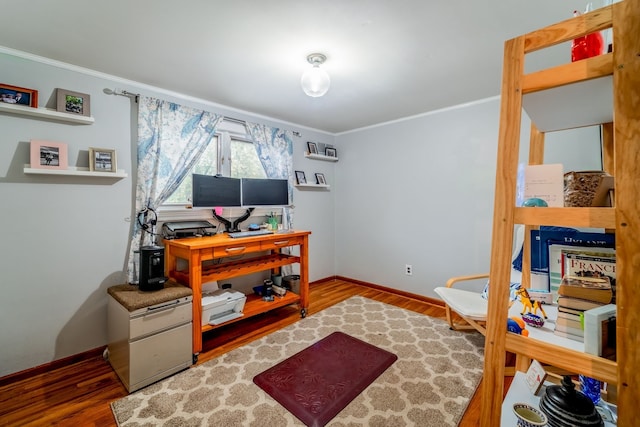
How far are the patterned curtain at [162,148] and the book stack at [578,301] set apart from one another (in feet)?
8.92

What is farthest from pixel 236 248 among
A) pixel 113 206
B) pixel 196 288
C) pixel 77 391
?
pixel 77 391

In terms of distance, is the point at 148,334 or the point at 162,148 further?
the point at 162,148

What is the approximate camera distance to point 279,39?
1.73 metres

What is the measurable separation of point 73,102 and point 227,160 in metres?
1.31

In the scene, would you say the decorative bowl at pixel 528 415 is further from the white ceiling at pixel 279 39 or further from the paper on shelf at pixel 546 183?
the white ceiling at pixel 279 39

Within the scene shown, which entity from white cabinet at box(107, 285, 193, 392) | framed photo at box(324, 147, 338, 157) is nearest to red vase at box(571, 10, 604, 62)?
white cabinet at box(107, 285, 193, 392)

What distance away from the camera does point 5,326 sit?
1859mm

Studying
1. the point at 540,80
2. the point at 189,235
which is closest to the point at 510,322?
the point at 540,80

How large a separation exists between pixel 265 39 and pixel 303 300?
242 cm

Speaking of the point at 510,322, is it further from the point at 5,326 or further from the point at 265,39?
the point at 5,326

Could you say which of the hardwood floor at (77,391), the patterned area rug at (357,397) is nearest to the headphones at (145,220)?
the hardwood floor at (77,391)

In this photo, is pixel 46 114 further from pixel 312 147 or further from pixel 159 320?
pixel 312 147

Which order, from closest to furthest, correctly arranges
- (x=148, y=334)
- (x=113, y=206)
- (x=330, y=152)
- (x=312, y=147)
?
(x=148, y=334)
(x=113, y=206)
(x=312, y=147)
(x=330, y=152)

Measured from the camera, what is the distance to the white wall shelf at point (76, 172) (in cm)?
187
